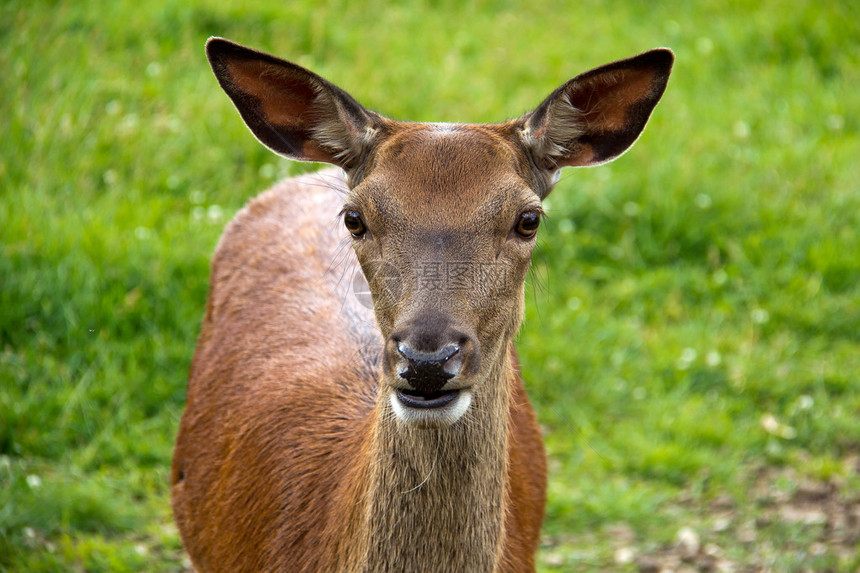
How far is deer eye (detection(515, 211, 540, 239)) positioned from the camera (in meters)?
3.19

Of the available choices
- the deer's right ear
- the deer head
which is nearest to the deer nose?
the deer head

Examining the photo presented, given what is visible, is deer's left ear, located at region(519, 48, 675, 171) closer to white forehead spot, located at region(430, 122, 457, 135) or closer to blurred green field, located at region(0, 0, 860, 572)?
white forehead spot, located at region(430, 122, 457, 135)

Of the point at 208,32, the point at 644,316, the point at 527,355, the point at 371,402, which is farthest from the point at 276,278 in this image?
the point at 208,32

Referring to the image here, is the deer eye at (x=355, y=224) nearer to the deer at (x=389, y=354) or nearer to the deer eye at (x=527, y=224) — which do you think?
the deer at (x=389, y=354)

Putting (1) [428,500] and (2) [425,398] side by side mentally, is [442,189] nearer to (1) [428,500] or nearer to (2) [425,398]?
(2) [425,398]

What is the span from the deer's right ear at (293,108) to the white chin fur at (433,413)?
0.95 meters

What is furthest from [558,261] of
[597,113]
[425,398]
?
[425,398]

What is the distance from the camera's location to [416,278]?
298 cm

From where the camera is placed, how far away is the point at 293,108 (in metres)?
3.53

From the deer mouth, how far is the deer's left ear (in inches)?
38.0

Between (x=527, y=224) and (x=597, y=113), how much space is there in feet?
1.90

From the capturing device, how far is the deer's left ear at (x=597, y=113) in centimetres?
341

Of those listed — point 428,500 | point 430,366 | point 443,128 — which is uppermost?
point 443,128

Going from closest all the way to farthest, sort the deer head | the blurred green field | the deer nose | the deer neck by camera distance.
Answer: the deer nose → the deer head → the deer neck → the blurred green field
